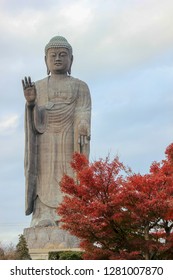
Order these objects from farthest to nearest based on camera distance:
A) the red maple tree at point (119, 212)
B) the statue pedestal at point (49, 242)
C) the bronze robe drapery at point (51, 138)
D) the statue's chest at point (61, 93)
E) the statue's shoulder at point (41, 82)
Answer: the statue's shoulder at point (41, 82), the statue's chest at point (61, 93), the bronze robe drapery at point (51, 138), the statue pedestal at point (49, 242), the red maple tree at point (119, 212)

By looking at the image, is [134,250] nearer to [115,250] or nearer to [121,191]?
[115,250]

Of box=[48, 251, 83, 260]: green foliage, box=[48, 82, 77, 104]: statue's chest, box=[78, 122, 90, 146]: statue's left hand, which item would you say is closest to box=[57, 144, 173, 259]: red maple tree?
box=[48, 251, 83, 260]: green foliage

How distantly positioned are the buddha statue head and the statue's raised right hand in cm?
213

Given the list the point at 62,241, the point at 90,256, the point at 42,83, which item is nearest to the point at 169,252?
the point at 90,256

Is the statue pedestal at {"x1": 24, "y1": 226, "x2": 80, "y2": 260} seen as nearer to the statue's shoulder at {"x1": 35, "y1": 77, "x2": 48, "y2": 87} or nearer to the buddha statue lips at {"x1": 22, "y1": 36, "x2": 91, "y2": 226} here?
the buddha statue lips at {"x1": 22, "y1": 36, "x2": 91, "y2": 226}

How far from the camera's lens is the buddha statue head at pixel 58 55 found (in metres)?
22.2

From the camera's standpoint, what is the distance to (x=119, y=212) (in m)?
12.5

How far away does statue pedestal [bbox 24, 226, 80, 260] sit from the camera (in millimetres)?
19922

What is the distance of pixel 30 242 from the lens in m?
20.5

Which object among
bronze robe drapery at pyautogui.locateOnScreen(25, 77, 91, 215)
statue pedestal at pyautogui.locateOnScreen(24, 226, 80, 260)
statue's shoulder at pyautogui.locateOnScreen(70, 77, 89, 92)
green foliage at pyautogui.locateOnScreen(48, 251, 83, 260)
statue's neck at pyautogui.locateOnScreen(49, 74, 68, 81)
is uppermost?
statue's neck at pyautogui.locateOnScreen(49, 74, 68, 81)

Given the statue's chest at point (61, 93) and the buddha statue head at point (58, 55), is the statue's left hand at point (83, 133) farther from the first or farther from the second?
the buddha statue head at point (58, 55)

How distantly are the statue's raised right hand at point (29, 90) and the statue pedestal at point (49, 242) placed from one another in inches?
170

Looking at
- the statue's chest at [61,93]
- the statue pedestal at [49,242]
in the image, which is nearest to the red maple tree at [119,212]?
the statue pedestal at [49,242]

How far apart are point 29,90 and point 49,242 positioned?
5.01m
